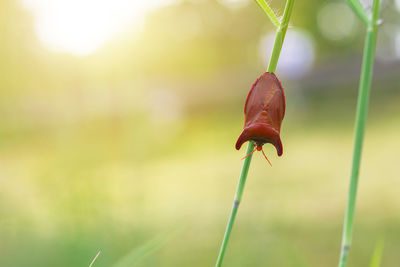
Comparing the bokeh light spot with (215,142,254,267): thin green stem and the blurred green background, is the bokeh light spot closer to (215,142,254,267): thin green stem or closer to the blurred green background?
the blurred green background

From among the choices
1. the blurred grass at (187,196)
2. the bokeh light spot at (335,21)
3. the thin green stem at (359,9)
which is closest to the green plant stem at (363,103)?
the thin green stem at (359,9)

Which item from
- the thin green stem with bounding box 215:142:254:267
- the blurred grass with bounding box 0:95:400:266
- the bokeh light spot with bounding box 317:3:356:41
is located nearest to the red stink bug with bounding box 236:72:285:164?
the thin green stem with bounding box 215:142:254:267

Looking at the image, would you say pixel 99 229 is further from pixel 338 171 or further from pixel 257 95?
pixel 338 171

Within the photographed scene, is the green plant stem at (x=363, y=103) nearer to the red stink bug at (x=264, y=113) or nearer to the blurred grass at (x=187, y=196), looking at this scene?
the red stink bug at (x=264, y=113)

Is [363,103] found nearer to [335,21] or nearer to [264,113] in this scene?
[264,113]

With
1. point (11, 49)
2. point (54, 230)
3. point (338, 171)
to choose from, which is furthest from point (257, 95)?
point (11, 49)

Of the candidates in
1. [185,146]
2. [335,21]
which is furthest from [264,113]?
[335,21]

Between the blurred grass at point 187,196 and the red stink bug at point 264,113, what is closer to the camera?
the red stink bug at point 264,113
